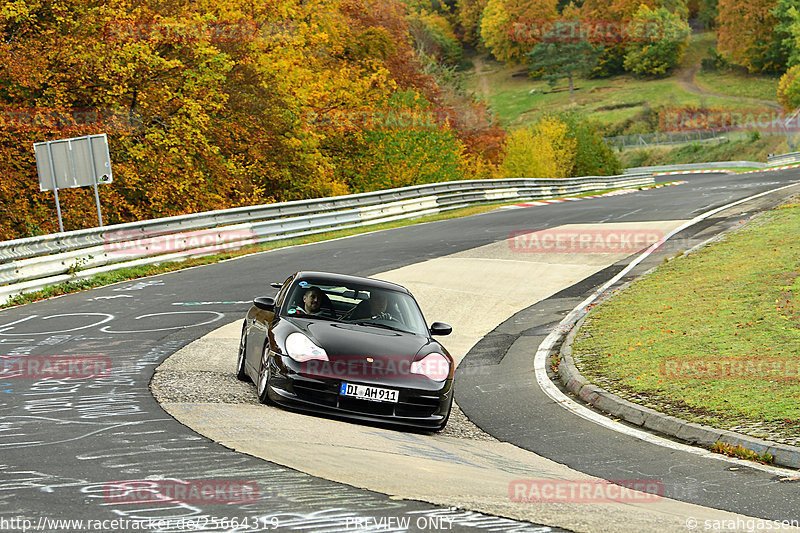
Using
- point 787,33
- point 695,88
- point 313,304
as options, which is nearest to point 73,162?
point 313,304

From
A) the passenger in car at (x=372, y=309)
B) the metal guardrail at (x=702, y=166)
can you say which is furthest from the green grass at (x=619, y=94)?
the passenger in car at (x=372, y=309)

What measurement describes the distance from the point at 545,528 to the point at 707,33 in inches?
7353

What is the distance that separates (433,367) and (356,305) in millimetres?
1400

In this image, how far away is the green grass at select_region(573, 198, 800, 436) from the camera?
977 centimetres

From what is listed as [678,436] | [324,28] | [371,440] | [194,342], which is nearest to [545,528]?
[371,440]

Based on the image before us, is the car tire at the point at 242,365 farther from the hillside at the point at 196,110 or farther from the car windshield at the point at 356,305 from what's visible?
the hillside at the point at 196,110

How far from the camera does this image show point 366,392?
29.3 ft

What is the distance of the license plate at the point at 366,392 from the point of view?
8.93m

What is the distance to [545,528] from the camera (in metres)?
5.64

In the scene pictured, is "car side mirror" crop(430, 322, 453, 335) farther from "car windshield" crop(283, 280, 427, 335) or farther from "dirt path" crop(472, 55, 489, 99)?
"dirt path" crop(472, 55, 489, 99)

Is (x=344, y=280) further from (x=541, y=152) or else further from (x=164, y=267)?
(x=541, y=152)

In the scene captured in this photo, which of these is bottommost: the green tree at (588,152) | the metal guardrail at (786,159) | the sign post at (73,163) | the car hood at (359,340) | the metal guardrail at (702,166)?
the metal guardrail at (702,166)

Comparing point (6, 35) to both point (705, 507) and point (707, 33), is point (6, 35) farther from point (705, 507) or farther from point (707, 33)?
point (707, 33)

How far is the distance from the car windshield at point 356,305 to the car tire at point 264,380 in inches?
25.5
